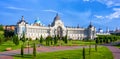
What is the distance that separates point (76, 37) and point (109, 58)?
5197 inches

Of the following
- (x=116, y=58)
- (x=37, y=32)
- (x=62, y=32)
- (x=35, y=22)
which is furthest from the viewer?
(x=35, y=22)

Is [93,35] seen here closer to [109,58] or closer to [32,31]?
[32,31]

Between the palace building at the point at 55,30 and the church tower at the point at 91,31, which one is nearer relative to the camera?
the palace building at the point at 55,30

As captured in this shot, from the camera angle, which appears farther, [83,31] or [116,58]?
[83,31]

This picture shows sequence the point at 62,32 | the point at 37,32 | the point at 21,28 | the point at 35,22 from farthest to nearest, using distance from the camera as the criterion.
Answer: the point at 35,22, the point at 62,32, the point at 37,32, the point at 21,28

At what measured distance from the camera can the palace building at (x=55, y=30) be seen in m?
143

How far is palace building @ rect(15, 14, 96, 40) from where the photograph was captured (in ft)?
469

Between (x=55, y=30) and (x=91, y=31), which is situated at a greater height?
(x=55, y=30)

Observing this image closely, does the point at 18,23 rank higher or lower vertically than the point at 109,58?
higher

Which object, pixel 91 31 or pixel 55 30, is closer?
pixel 55 30

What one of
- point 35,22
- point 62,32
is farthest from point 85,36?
point 35,22

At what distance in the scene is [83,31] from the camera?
175625 millimetres

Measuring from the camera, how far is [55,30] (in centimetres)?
16350

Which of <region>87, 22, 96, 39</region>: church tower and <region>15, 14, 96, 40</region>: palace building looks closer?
<region>15, 14, 96, 40</region>: palace building
